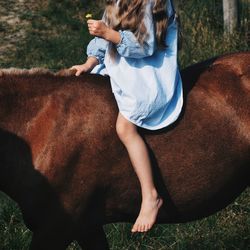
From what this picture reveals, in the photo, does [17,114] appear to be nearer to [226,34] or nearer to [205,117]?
[205,117]

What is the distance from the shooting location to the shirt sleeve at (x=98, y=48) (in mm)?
4586

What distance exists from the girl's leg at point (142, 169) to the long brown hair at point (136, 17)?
0.44m

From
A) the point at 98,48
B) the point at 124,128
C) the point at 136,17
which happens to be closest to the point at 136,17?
the point at 136,17

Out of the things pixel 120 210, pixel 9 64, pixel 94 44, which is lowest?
pixel 9 64

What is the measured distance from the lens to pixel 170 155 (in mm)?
4371

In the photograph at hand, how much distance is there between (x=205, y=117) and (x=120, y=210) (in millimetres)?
661

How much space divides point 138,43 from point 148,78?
20 cm

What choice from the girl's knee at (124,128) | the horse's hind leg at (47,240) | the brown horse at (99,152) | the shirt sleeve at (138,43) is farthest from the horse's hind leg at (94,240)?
the shirt sleeve at (138,43)

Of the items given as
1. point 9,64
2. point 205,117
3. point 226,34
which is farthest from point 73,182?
point 9,64

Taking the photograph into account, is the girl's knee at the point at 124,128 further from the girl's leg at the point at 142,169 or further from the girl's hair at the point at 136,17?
the girl's hair at the point at 136,17

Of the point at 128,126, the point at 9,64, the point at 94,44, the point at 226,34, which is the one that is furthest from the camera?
the point at 9,64

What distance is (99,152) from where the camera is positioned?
4.28 metres

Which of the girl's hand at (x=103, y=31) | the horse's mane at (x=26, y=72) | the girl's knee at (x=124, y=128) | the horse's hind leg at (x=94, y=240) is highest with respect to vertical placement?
the girl's hand at (x=103, y=31)

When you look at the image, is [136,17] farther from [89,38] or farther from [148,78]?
[89,38]
